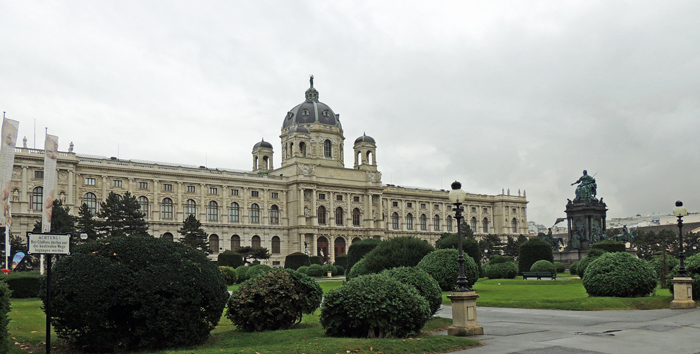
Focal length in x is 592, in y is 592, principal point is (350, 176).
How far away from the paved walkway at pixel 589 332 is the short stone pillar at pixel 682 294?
19.4 inches

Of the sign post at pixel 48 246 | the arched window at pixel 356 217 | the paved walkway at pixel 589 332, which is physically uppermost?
the arched window at pixel 356 217

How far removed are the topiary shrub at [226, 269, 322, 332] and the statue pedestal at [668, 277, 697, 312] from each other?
1368 cm

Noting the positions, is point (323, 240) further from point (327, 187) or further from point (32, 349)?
point (32, 349)

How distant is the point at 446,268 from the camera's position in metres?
27.0

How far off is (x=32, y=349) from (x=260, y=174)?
75.7 metres

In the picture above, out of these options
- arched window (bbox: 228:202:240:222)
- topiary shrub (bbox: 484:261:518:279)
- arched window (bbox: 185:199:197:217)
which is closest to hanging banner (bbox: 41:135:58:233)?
topiary shrub (bbox: 484:261:518:279)

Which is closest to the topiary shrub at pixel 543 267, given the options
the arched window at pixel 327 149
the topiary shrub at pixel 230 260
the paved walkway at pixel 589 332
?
the paved walkway at pixel 589 332

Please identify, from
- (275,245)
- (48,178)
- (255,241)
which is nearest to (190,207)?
(255,241)

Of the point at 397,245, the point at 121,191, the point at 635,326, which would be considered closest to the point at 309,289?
the point at 635,326

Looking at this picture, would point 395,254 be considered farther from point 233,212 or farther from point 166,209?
point 233,212

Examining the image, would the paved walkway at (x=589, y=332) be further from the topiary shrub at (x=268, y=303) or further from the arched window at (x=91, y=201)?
the arched window at (x=91, y=201)

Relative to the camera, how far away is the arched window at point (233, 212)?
275 feet

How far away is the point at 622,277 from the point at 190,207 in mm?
66064

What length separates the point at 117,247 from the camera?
43.1 ft
